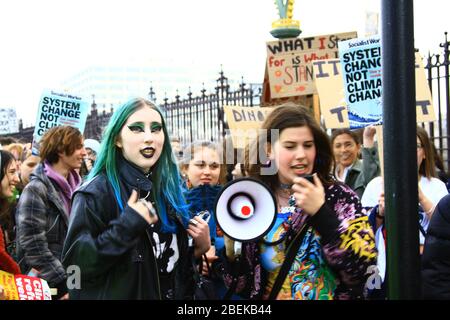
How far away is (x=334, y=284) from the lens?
278 centimetres

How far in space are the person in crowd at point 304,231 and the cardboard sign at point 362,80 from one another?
1.81m

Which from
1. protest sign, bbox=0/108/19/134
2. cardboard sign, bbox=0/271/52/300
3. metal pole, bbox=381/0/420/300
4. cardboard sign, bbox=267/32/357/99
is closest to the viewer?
metal pole, bbox=381/0/420/300

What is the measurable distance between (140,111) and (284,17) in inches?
256

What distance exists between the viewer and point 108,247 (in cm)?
267

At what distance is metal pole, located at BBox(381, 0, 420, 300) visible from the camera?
217cm

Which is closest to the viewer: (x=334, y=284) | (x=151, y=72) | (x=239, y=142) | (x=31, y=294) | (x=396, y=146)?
(x=396, y=146)

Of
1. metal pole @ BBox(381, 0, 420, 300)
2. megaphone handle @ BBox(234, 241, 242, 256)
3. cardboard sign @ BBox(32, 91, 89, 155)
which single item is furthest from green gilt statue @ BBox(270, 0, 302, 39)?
metal pole @ BBox(381, 0, 420, 300)

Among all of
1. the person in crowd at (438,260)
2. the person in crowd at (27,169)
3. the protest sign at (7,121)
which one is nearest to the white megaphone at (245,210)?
the person in crowd at (438,260)

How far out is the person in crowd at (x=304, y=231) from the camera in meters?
2.68

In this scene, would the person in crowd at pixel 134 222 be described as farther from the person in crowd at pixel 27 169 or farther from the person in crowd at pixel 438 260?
the person in crowd at pixel 27 169

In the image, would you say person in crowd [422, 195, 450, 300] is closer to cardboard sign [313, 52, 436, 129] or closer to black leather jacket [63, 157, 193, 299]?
black leather jacket [63, 157, 193, 299]

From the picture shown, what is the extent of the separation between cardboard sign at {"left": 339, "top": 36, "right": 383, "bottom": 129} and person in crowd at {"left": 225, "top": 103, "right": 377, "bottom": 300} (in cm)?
181
